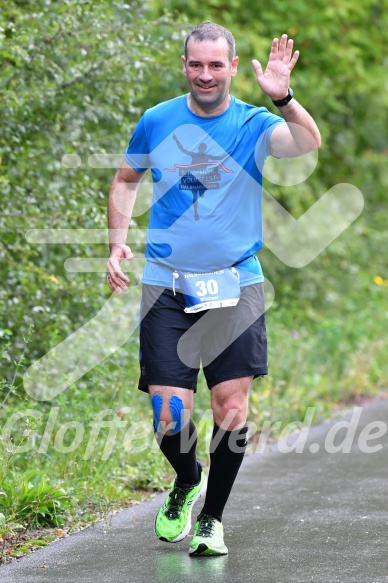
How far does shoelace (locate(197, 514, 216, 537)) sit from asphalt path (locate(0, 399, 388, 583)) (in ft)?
0.35

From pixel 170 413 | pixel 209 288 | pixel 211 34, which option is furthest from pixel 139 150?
pixel 170 413

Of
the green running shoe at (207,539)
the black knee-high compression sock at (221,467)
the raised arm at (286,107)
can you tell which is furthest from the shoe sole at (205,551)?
the raised arm at (286,107)

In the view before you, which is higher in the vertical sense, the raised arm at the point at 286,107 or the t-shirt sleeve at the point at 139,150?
the raised arm at the point at 286,107

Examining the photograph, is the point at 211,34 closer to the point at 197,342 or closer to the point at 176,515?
the point at 197,342

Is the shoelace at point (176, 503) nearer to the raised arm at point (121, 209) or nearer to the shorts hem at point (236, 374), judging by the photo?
the shorts hem at point (236, 374)

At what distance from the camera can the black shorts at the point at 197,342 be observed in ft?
15.8

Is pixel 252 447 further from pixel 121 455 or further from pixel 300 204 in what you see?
pixel 300 204

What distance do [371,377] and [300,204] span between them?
3.17 meters

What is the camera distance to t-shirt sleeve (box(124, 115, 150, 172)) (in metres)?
4.99

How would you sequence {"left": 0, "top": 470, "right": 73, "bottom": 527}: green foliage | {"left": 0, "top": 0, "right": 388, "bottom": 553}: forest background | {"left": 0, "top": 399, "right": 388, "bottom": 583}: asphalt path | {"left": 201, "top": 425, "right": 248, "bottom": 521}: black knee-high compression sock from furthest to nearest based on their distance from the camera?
{"left": 0, "top": 0, "right": 388, "bottom": 553}: forest background
{"left": 0, "top": 470, "right": 73, "bottom": 527}: green foliage
{"left": 201, "top": 425, "right": 248, "bottom": 521}: black knee-high compression sock
{"left": 0, "top": 399, "right": 388, "bottom": 583}: asphalt path

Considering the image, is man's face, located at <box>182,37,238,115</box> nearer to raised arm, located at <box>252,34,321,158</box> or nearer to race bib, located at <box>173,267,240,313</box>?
raised arm, located at <box>252,34,321,158</box>

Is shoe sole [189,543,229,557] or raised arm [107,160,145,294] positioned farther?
raised arm [107,160,145,294]

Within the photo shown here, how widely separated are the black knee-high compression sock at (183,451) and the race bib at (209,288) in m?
0.53

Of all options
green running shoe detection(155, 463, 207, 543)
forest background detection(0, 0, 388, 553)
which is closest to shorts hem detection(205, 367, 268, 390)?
green running shoe detection(155, 463, 207, 543)
